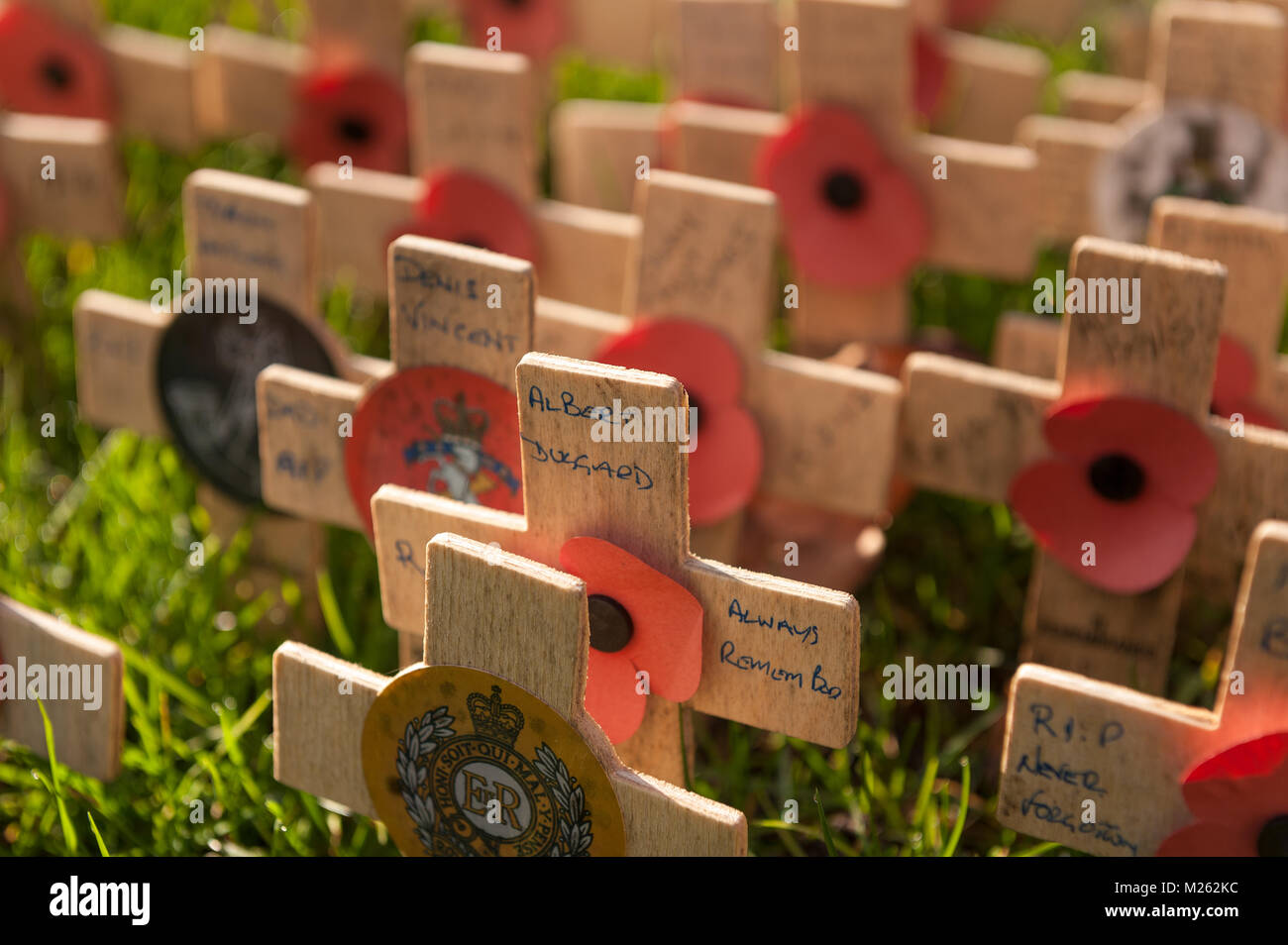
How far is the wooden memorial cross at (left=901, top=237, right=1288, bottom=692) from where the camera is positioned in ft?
4.06

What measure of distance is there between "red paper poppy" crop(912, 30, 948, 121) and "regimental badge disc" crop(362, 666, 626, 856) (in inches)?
64.8

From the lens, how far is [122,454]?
181cm

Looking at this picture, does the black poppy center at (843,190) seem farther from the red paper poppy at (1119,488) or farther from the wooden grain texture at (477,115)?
the red paper poppy at (1119,488)

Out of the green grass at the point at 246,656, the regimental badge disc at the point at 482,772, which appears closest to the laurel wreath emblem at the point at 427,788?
the regimental badge disc at the point at 482,772

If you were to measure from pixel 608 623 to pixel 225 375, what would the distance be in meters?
0.65

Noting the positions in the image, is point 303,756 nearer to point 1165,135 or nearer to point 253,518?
point 253,518

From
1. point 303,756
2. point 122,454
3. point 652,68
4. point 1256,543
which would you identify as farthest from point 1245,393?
point 652,68

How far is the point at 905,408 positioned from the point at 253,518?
75 centimetres

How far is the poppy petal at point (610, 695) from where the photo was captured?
43.2 inches

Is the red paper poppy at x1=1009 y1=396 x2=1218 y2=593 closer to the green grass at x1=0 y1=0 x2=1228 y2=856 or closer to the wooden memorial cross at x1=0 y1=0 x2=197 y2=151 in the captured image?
the green grass at x1=0 y1=0 x2=1228 y2=856

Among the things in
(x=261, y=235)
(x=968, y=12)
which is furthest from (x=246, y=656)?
(x=968, y=12)

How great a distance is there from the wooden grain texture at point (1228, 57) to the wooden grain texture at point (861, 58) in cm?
32

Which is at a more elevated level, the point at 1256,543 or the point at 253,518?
the point at 1256,543

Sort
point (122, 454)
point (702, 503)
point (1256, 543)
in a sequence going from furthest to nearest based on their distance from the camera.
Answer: point (122, 454)
point (702, 503)
point (1256, 543)
